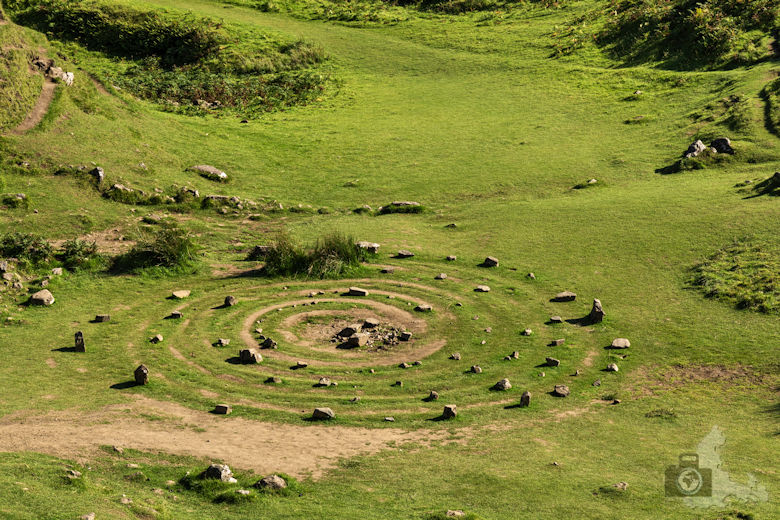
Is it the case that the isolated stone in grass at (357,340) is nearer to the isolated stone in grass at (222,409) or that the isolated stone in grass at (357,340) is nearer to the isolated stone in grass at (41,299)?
the isolated stone in grass at (222,409)

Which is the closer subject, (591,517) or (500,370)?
(591,517)

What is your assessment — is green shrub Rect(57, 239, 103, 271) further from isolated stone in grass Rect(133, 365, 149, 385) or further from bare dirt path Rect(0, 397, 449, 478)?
bare dirt path Rect(0, 397, 449, 478)

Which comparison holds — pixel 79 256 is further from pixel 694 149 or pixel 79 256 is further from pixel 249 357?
pixel 694 149

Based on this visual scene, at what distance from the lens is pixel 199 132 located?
40.6 metres

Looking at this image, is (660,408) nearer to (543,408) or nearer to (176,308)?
(543,408)

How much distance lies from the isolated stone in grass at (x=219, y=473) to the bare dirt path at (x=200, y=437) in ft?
1.82

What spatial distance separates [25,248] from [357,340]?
452 inches

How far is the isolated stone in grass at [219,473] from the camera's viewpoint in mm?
13945

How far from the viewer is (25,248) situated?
25156 millimetres

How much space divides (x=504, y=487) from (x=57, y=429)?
8.60 m

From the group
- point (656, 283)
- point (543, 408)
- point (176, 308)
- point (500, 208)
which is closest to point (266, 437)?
point (543, 408)

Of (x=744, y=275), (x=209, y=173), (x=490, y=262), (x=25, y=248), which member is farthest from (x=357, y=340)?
(x=209, y=173)

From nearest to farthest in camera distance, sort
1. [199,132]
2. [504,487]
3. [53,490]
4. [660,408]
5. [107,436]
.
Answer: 1. [53,490]
2. [504,487]
3. [107,436]
4. [660,408]
5. [199,132]

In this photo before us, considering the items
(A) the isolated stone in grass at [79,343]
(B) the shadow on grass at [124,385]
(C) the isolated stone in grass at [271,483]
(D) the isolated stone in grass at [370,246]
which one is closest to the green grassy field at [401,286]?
(B) the shadow on grass at [124,385]
